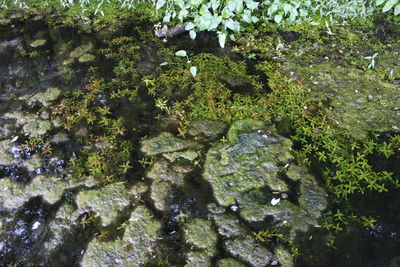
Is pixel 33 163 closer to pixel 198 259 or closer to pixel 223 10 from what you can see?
pixel 198 259

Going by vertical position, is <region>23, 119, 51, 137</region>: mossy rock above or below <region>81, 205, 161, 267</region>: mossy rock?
above

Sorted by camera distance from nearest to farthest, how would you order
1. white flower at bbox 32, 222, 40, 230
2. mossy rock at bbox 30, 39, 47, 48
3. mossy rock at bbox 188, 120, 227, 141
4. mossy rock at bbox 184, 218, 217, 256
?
mossy rock at bbox 184, 218, 217, 256
white flower at bbox 32, 222, 40, 230
mossy rock at bbox 188, 120, 227, 141
mossy rock at bbox 30, 39, 47, 48

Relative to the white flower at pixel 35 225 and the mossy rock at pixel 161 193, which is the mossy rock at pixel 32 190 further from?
the mossy rock at pixel 161 193

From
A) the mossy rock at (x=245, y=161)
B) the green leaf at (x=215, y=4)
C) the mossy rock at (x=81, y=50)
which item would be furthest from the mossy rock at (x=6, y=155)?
the green leaf at (x=215, y=4)

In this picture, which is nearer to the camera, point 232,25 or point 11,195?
point 11,195

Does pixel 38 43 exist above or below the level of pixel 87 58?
above

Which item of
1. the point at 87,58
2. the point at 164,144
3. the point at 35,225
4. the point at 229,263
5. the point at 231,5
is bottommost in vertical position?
the point at 229,263

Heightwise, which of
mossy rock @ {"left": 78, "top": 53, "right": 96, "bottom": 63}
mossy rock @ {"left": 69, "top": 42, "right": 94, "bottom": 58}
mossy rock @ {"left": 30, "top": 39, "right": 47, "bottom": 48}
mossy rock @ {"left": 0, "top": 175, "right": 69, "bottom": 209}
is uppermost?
mossy rock @ {"left": 30, "top": 39, "right": 47, "bottom": 48}

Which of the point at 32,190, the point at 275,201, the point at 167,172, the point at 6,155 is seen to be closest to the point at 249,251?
the point at 275,201

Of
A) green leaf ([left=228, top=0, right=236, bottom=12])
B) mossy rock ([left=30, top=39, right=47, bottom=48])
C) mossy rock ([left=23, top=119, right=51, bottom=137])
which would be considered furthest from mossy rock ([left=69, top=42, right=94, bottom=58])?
green leaf ([left=228, top=0, right=236, bottom=12])

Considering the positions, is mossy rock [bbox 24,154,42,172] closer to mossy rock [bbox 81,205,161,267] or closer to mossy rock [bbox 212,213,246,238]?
mossy rock [bbox 81,205,161,267]

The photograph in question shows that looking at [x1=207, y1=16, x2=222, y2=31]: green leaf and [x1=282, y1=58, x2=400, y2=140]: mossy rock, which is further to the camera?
[x1=207, y1=16, x2=222, y2=31]: green leaf

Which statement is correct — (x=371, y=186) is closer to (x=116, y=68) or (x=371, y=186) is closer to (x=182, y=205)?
(x=182, y=205)

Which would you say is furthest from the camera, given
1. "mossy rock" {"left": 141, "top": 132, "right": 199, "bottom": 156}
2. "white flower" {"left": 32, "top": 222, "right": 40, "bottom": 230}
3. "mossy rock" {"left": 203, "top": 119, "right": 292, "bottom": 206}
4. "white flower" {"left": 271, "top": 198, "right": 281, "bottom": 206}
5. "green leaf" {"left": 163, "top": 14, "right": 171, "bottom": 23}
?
"green leaf" {"left": 163, "top": 14, "right": 171, "bottom": 23}
